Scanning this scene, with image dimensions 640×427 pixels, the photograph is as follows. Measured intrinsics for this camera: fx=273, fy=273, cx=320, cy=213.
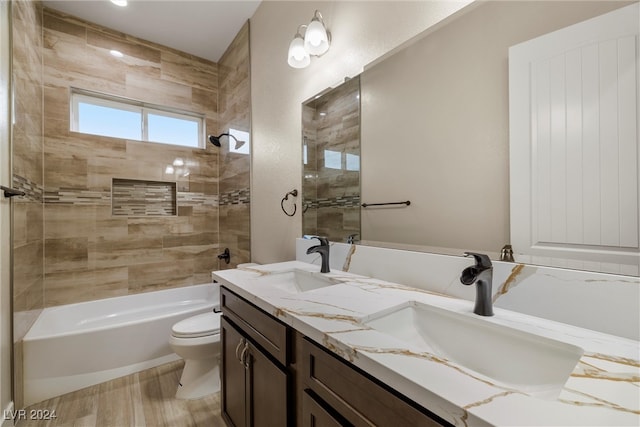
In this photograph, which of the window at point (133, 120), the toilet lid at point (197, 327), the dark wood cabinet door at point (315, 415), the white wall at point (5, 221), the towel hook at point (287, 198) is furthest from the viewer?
the window at point (133, 120)

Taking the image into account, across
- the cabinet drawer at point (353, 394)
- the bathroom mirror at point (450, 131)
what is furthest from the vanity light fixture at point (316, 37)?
the cabinet drawer at point (353, 394)

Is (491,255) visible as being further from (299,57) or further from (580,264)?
(299,57)

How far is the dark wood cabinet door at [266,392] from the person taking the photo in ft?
2.88

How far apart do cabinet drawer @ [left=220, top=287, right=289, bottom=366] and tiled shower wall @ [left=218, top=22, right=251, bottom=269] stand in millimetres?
1288

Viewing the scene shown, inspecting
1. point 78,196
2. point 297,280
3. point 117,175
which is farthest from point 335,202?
point 78,196

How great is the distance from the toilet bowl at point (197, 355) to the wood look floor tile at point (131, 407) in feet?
0.19

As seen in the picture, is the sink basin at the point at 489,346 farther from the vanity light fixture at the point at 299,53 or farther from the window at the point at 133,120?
the window at the point at 133,120

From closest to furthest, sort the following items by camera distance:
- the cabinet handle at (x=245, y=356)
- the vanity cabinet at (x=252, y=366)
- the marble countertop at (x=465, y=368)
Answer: the marble countertop at (x=465, y=368) < the vanity cabinet at (x=252, y=366) < the cabinet handle at (x=245, y=356)

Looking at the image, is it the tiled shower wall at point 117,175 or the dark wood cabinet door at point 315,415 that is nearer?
the dark wood cabinet door at point 315,415

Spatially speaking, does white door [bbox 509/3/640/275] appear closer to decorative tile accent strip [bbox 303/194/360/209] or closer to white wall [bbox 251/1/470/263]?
white wall [bbox 251/1/470/263]

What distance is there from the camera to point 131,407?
5.55 ft

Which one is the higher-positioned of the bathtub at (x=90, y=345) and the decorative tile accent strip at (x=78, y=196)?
the decorative tile accent strip at (x=78, y=196)

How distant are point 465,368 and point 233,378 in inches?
43.9

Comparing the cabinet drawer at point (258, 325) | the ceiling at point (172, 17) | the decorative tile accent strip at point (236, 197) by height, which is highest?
the ceiling at point (172, 17)
